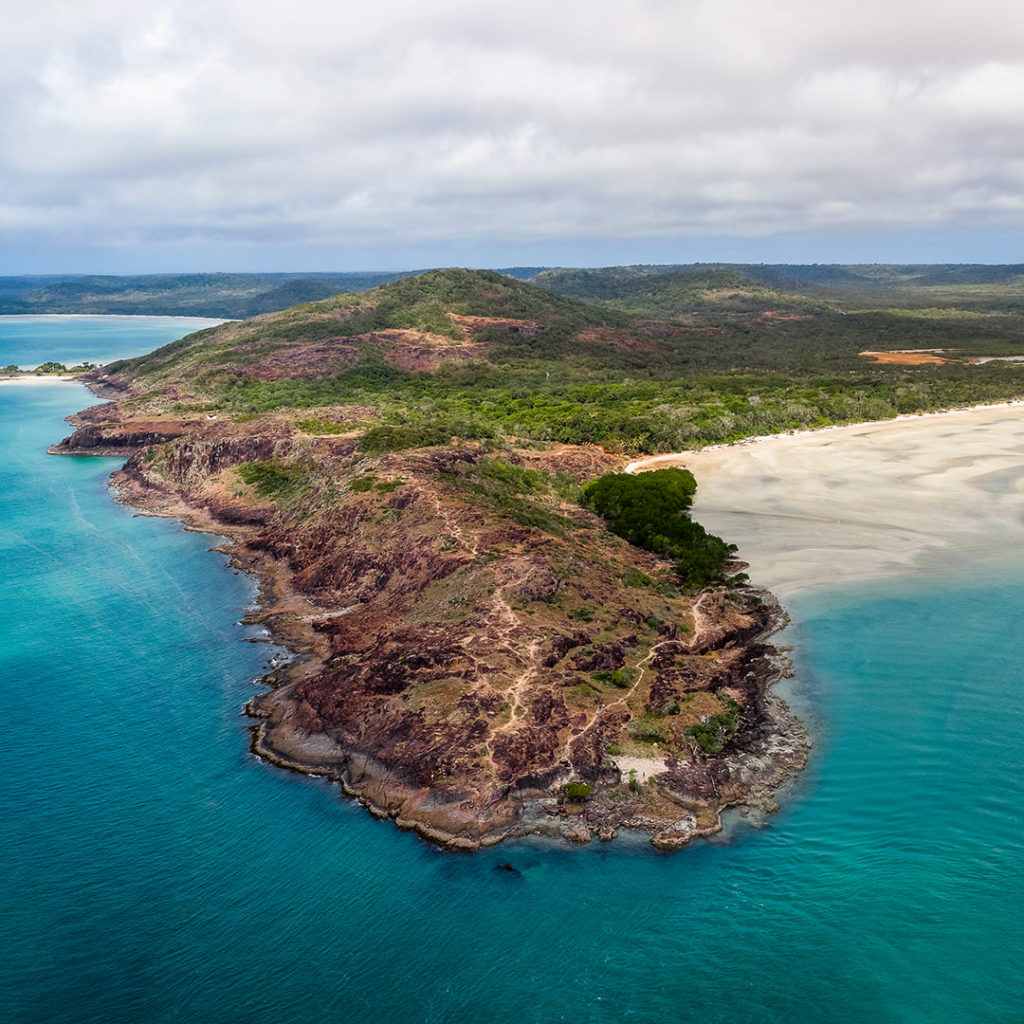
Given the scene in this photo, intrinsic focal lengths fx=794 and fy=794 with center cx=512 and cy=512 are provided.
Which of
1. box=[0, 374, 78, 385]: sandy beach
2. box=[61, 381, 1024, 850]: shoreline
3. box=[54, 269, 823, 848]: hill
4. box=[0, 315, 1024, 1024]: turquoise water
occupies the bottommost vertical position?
box=[0, 315, 1024, 1024]: turquoise water

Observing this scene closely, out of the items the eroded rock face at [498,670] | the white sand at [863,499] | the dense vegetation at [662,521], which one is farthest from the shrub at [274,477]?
the white sand at [863,499]

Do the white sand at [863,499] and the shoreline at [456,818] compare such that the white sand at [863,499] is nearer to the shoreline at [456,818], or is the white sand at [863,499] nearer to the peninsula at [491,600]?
the peninsula at [491,600]

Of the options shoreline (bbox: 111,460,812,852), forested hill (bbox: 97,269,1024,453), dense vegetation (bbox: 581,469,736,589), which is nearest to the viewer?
shoreline (bbox: 111,460,812,852)

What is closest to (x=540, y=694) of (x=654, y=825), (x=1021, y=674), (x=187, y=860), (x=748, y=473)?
(x=654, y=825)

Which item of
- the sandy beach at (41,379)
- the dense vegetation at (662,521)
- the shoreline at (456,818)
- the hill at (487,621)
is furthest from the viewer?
the sandy beach at (41,379)

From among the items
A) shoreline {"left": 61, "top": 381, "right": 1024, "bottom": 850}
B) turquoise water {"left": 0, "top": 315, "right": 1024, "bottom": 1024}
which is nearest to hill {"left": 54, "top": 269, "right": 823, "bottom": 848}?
shoreline {"left": 61, "top": 381, "right": 1024, "bottom": 850}

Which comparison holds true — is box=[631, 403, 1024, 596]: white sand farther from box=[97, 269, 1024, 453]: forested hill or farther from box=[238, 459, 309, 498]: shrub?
box=[238, 459, 309, 498]: shrub
